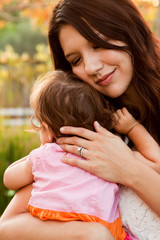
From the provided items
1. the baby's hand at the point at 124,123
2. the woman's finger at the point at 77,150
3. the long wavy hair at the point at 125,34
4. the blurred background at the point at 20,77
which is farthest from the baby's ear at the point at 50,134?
the blurred background at the point at 20,77

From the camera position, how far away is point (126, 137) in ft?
7.50

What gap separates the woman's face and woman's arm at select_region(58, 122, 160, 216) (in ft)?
1.01

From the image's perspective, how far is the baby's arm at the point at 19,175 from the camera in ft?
6.67

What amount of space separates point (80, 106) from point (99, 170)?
0.36m

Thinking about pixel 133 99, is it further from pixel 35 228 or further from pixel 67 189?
pixel 35 228

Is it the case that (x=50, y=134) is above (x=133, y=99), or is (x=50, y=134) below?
below

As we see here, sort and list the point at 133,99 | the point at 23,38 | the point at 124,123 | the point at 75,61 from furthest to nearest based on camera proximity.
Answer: the point at 23,38 → the point at 133,99 → the point at 75,61 → the point at 124,123

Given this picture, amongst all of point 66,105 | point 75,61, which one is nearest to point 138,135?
point 66,105

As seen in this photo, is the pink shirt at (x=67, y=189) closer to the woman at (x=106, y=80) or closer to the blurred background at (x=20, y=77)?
the woman at (x=106, y=80)

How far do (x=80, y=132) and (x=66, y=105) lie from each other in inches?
6.8

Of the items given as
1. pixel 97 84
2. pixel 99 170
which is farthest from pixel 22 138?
pixel 99 170

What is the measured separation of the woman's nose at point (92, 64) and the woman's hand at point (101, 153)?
1.08 ft

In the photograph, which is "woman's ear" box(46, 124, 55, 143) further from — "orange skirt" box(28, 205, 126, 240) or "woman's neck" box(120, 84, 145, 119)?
"woman's neck" box(120, 84, 145, 119)

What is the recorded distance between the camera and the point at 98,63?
7.04 ft
